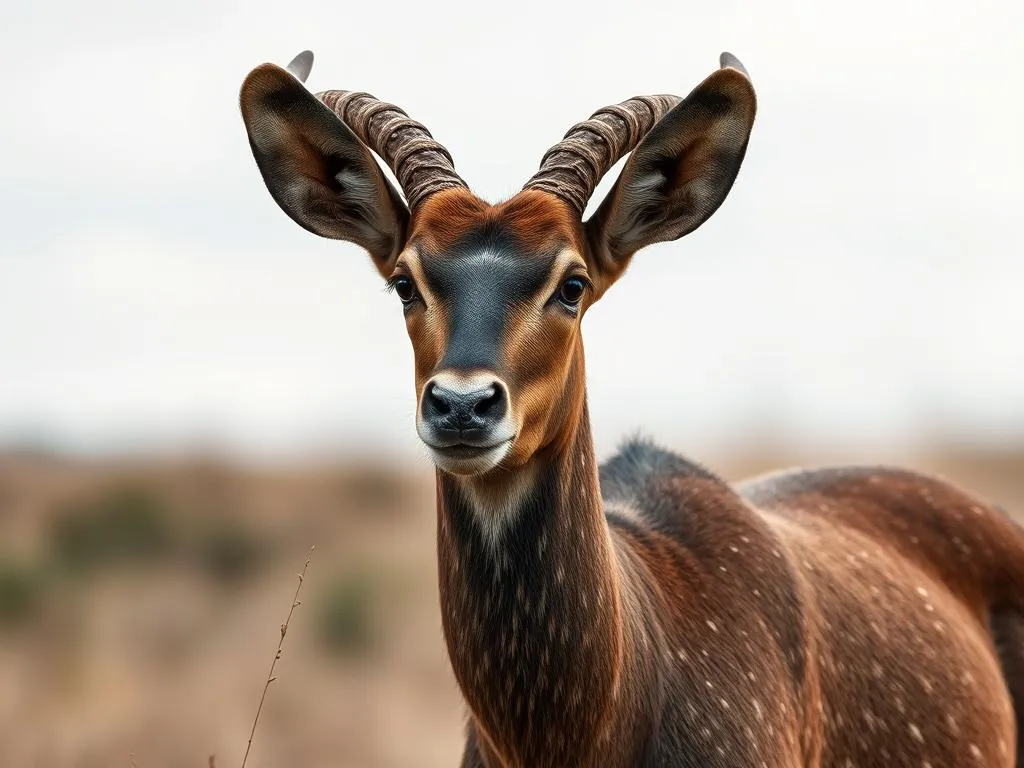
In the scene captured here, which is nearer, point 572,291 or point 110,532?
point 572,291

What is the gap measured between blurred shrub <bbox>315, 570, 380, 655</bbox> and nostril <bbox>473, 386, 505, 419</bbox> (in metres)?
20.2

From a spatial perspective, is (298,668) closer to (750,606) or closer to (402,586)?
(402,586)

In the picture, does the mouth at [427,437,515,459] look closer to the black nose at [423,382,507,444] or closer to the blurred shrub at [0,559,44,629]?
the black nose at [423,382,507,444]

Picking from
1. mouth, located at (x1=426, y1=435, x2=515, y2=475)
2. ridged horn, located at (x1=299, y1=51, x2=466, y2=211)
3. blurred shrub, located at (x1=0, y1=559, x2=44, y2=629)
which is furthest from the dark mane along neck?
blurred shrub, located at (x1=0, y1=559, x2=44, y2=629)

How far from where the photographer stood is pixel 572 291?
696 cm

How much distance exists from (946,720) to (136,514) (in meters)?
24.5

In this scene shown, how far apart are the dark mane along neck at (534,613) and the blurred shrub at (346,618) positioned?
19436mm

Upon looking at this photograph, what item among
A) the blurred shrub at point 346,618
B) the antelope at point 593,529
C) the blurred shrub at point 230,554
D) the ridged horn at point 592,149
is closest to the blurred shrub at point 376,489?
the blurred shrub at point 230,554

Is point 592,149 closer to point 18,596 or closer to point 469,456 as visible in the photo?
point 469,456

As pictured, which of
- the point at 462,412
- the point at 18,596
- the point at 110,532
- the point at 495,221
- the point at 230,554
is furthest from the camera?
the point at 110,532

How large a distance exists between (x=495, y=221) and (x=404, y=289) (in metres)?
0.47

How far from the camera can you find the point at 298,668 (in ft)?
81.5

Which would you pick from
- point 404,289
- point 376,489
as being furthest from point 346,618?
point 404,289

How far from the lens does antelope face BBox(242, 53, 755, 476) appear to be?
6.46 m
